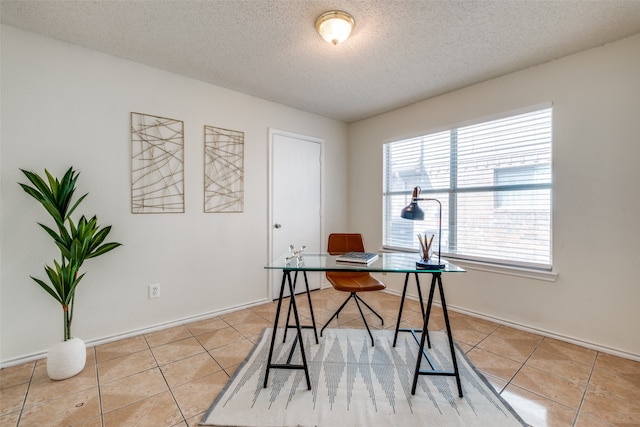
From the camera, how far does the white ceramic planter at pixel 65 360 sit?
1.81 m

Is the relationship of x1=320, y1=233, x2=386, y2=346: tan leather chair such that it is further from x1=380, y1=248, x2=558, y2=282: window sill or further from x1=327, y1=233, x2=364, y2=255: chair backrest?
x1=380, y1=248, x2=558, y2=282: window sill

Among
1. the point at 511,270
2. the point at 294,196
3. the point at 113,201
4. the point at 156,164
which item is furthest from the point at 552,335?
the point at 113,201

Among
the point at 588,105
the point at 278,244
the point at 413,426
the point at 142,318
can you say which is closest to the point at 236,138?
the point at 278,244

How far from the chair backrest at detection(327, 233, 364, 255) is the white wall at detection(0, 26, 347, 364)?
0.95 metres

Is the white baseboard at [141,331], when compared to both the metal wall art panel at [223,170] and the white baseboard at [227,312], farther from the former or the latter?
the metal wall art panel at [223,170]

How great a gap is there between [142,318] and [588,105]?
4.24 meters

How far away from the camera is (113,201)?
238 centimetres

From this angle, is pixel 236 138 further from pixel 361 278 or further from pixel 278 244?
pixel 361 278

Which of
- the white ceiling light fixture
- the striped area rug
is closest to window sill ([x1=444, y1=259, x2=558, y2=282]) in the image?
the striped area rug

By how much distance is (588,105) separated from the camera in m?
2.27

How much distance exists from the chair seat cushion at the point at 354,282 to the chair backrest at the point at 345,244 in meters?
0.24

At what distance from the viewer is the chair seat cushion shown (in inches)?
92.7

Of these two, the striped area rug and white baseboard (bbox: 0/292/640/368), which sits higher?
white baseboard (bbox: 0/292/640/368)

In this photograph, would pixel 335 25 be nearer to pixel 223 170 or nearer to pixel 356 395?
pixel 223 170
